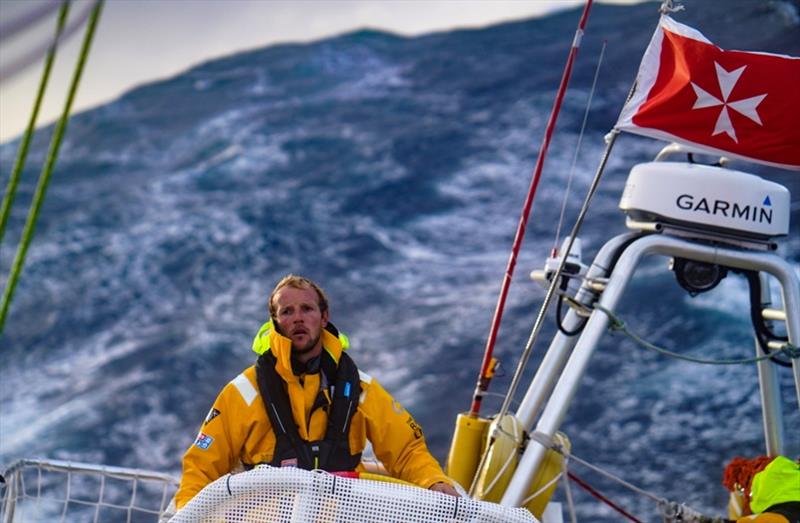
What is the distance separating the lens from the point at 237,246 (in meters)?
14.5

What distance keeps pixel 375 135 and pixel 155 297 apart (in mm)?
4257

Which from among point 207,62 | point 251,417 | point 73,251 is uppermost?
point 207,62

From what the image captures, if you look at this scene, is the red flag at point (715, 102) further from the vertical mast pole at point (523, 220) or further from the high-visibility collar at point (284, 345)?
the high-visibility collar at point (284, 345)

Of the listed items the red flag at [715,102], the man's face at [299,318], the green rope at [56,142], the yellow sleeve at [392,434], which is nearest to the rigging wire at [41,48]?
the green rope at [56,142]

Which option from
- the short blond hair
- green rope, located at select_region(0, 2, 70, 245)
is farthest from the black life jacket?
green rope, located at select_region(0, 2, 70, 245)

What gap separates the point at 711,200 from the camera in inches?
164

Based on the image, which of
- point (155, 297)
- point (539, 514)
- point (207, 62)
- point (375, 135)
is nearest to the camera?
point (539, 514)

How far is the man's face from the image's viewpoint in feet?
10.9

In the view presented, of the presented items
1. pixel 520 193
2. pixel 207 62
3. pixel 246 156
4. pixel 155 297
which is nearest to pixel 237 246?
pixel 155 297

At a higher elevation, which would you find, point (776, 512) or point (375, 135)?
point (375, 135)

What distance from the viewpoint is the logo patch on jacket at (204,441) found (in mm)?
3258

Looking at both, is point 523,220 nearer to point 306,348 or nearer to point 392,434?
point 392,434

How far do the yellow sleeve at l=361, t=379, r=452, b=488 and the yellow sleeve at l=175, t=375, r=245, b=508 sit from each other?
390 mm

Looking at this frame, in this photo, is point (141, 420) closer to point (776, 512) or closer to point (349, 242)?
point (349, 242)
